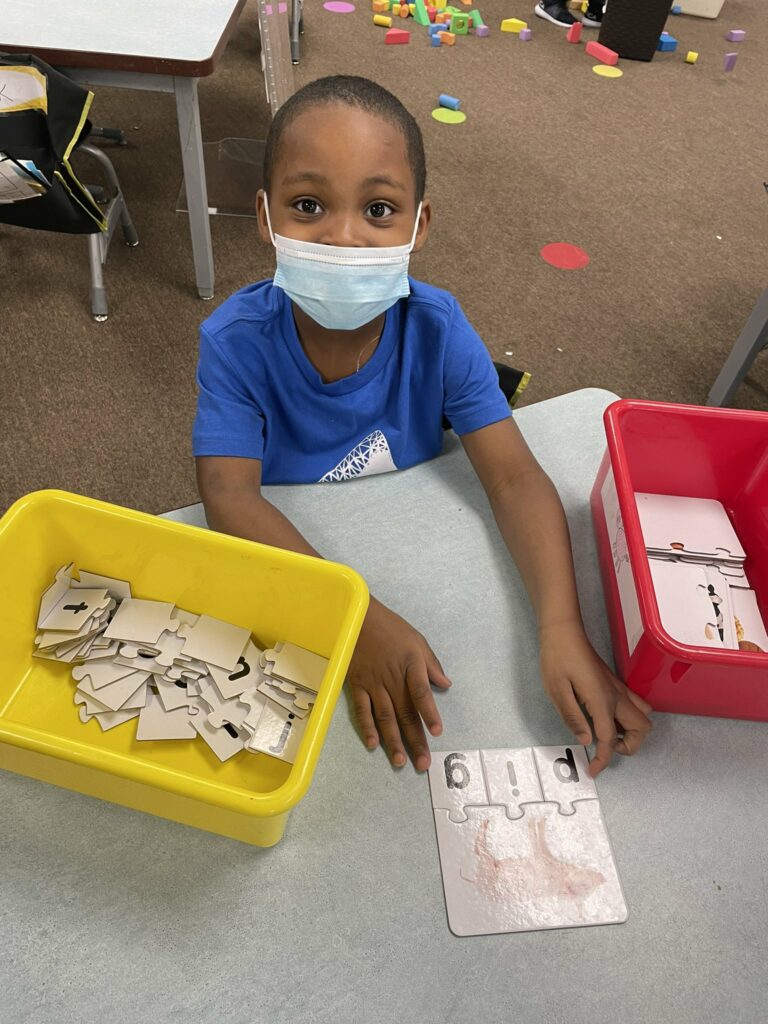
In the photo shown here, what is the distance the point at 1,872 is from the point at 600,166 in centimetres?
299

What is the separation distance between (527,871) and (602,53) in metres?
3.93

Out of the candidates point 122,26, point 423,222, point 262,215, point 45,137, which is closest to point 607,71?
point 122,26

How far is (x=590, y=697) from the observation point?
641mm

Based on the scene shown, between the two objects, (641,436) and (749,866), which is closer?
(749,866)

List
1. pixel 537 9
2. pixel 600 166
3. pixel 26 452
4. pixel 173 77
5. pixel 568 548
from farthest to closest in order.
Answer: pixel 537 9 < pixel 600 166 < pixel 26 452 < pixel 173 77 < pixel 568 548

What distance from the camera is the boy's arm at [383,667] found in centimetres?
61

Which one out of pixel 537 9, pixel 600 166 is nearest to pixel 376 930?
pixel 600 166

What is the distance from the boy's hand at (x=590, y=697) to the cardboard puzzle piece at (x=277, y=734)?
0.23m

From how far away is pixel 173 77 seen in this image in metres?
1.54

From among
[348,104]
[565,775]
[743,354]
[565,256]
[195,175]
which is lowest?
[565,256]

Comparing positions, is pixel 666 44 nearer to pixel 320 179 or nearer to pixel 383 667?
pixel 320 179

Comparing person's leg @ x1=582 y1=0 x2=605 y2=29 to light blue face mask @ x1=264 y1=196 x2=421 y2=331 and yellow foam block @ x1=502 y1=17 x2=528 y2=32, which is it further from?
light blue face mask @ x1=264 y1=196 x2=421 y2=331

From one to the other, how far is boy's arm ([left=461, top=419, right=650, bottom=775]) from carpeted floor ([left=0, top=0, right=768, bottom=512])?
0.96m

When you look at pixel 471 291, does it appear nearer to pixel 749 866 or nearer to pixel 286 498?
pixel 286 498
